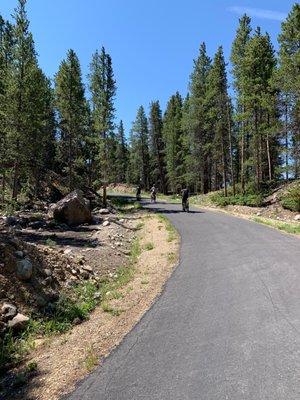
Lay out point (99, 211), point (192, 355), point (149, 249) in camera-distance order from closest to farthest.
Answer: point (192, 355) < point (149, 249) < point (99, 211)

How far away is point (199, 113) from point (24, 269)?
147ft

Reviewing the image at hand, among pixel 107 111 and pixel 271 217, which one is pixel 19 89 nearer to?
pixel 107 111

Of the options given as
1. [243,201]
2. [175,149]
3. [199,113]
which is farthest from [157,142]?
[243,201]

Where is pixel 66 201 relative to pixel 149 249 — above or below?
above

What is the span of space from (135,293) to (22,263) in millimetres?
3027

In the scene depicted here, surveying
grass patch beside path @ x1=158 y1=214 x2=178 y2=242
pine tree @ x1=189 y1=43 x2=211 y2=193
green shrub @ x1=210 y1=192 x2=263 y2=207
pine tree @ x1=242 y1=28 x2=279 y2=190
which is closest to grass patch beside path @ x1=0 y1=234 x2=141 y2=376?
grass patch beside path @ x1=158 y1=214 x2=178 y2=242

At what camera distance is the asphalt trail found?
19.0ft

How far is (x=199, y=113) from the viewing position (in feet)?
172

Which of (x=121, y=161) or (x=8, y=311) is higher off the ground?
(x=121, y=161)

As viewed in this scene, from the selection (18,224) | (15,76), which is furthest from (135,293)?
(15,76)

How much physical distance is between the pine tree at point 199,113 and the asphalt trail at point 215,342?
40.1m

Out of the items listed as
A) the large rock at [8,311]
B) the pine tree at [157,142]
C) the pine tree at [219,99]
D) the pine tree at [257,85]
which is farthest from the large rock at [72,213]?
the pine tree at [157,142]

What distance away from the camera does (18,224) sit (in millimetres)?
23859

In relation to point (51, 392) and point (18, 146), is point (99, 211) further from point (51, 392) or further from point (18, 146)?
point (51, 392)
